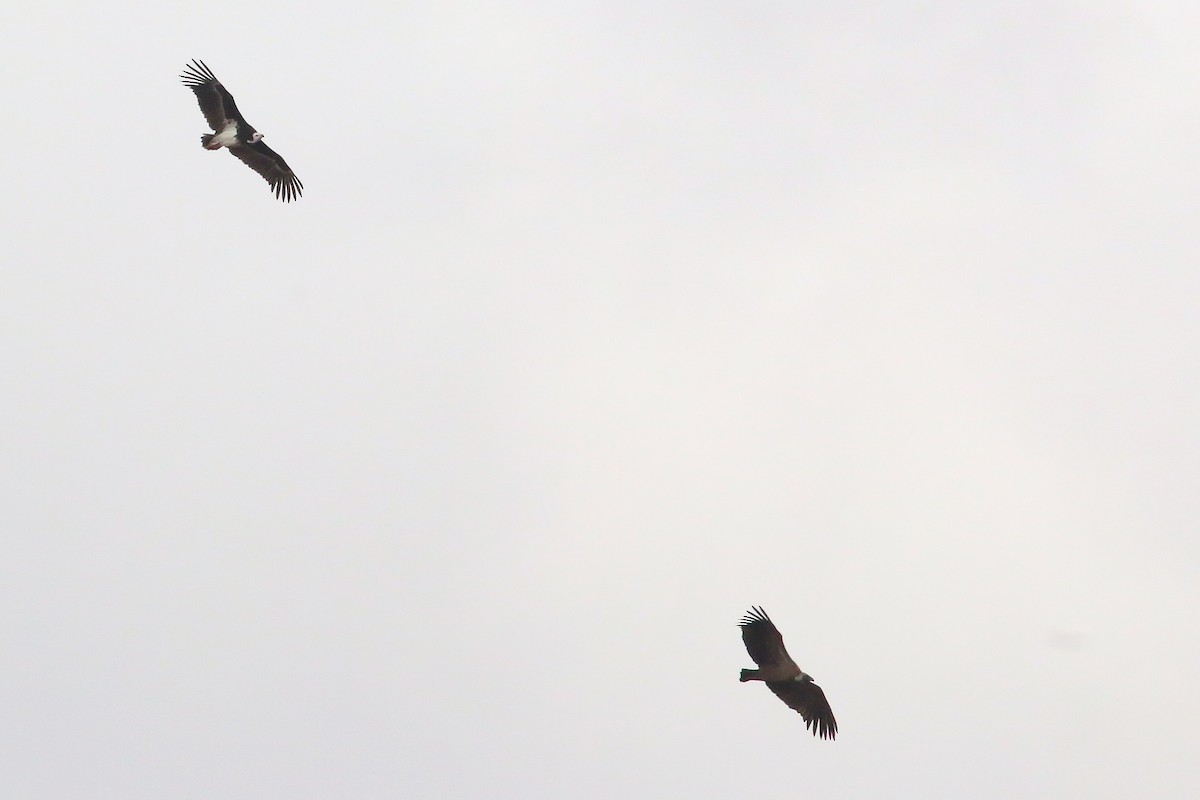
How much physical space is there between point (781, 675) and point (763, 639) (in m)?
1.35

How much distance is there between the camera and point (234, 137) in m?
45.0

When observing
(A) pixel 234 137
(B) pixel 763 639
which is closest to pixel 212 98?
(A) pixel 234 137

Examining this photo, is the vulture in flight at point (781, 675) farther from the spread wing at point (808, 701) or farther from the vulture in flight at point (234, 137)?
the vulture in flight at point (234, 137)

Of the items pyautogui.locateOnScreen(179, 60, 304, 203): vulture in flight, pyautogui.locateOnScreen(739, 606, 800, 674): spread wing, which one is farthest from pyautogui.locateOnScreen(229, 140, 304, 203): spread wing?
pyautogui.locateOnScreen(739, 606, 800, 674): spread wing

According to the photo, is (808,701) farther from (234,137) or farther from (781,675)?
(234,137)

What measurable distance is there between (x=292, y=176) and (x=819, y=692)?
20256 mm

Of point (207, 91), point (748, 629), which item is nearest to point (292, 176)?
point (207, 91)

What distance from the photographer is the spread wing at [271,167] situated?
45.9 metres

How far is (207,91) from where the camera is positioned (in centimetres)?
4359

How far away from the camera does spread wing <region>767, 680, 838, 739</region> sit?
40.9 metres

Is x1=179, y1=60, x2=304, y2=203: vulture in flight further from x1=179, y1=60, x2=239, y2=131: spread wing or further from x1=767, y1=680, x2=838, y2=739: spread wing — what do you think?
x1=767, y1=680, x2=838, y2=739: spread wing

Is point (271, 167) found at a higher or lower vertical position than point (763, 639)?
higher

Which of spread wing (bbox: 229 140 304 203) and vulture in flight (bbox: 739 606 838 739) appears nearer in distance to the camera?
vulture in flight (bbox: 739 606 838 739)

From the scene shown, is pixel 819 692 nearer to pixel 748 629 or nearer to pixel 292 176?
pixel 748 629
